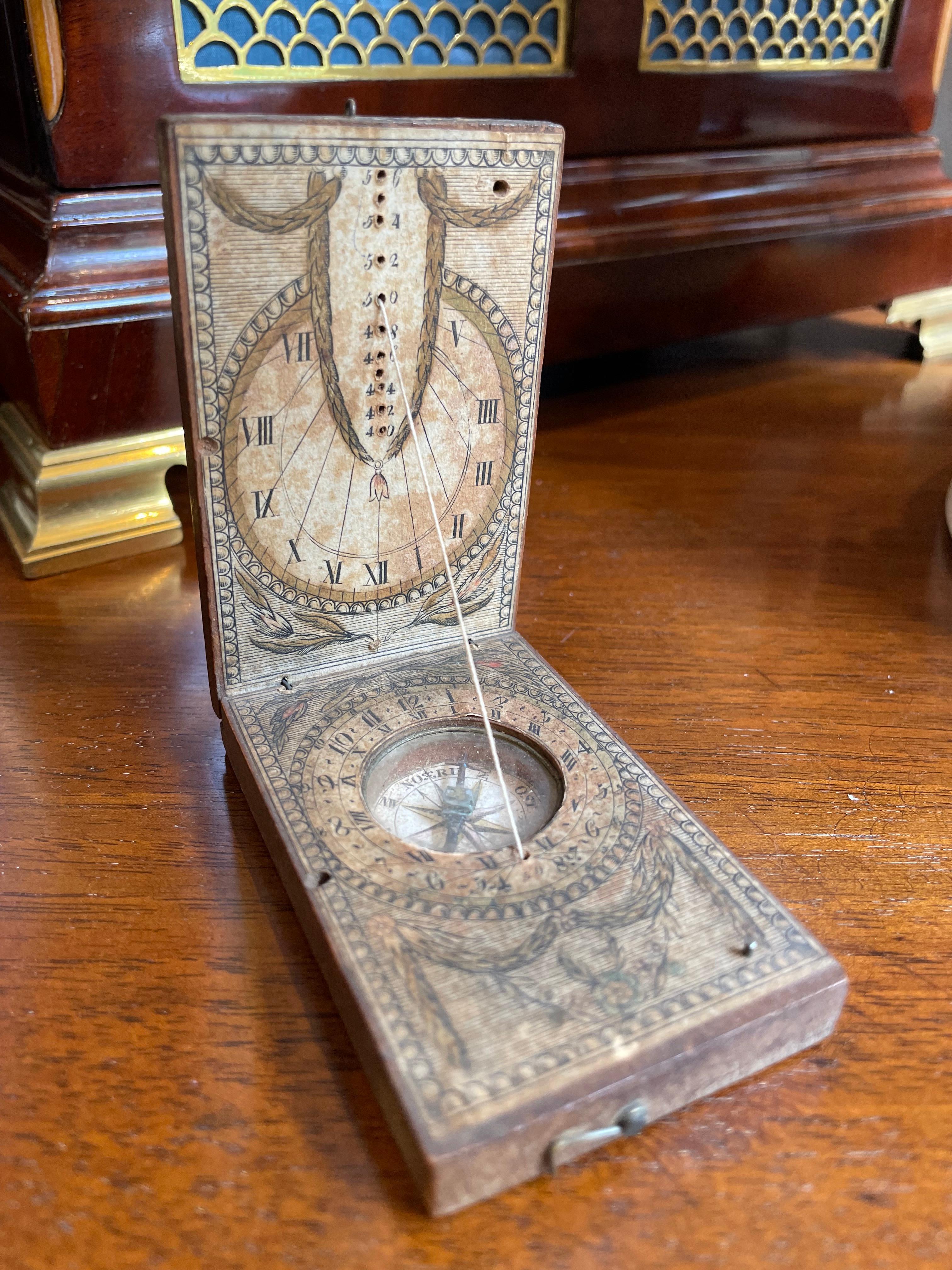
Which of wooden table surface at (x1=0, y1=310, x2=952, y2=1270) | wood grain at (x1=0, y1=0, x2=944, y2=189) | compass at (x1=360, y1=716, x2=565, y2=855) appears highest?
wood grain at (x1=0, y1=0, x2=944, y2=189)

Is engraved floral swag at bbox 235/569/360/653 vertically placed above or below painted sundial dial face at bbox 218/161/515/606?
below

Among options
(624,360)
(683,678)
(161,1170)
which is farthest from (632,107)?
(161,1170)

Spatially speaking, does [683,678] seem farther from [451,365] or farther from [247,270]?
[247,270]

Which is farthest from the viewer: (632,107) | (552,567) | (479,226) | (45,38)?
(632,107)

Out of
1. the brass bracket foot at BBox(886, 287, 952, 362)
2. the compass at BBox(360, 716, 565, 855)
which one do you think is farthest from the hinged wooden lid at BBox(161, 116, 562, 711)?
the brass bracket foot at BBox(886, 287, 952, 362)

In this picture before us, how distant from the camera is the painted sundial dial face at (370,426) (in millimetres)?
754

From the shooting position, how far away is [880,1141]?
58cm

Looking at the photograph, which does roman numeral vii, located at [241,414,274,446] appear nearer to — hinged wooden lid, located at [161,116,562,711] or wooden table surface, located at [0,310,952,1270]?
hinged wooden lid, located at [161,116,562,711]

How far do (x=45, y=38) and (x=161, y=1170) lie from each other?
970 mm

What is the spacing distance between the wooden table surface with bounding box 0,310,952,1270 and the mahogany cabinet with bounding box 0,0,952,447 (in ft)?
0.85

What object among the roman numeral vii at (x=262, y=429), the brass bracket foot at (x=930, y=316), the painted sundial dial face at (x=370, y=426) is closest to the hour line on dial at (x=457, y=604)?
the painted sundial dial face at (x=370, y=426)

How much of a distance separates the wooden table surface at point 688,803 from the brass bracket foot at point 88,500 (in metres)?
0.03

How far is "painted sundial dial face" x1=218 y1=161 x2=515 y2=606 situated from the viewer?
0.75m

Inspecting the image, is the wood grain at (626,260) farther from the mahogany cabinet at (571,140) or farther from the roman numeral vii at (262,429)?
the roman numeral vii at (262,429)
